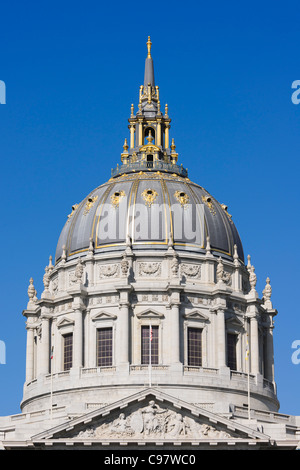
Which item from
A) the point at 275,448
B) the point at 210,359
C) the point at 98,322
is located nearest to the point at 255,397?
the point at 210,359

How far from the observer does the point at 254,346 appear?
128375mm

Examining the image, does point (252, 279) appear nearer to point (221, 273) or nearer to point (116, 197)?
point (221, 273)

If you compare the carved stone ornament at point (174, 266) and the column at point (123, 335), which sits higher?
the carved stone ornament at point (174, 266)

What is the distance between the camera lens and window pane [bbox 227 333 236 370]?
415ft

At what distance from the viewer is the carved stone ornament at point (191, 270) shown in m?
128

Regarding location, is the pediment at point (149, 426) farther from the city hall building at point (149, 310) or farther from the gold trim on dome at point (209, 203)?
the gold trim on dome at point (209, 203)

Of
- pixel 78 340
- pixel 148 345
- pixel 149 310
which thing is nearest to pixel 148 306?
pixel 149 310

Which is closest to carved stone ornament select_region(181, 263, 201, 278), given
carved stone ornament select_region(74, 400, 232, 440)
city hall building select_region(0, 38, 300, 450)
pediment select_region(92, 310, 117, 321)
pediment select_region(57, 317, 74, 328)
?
city hall building select_region(0, 38, 300, 450)

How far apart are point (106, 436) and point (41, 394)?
907 inches

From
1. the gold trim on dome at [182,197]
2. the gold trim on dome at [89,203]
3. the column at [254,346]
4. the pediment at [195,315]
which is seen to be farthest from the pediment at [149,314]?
the gold trim on dome at [89,203]

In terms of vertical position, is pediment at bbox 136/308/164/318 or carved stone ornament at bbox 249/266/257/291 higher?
carved stone ornament at bbox 249/266/257/291

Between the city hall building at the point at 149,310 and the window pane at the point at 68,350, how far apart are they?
101 mm

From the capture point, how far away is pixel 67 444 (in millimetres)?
102312

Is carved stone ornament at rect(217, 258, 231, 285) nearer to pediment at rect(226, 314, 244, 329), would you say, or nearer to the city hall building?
the city hall building
